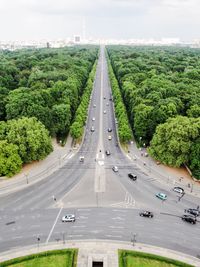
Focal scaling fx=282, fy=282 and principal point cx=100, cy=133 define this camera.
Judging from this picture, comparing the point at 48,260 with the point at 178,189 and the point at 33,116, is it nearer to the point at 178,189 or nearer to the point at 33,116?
the point at 178,189

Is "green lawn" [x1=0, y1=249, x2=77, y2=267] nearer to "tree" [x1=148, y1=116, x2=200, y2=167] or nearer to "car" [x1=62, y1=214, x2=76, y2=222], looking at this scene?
"car" [x1=62, y1=214, x2=76, y2=222]

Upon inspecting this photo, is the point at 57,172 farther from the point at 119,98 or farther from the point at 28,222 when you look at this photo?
the point at 119,98

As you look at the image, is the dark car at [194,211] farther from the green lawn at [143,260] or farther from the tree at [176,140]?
the tree at [176,140]

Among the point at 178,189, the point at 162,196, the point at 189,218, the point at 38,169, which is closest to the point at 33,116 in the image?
the point at 38,169

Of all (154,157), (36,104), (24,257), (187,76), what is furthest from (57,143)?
(187,76)

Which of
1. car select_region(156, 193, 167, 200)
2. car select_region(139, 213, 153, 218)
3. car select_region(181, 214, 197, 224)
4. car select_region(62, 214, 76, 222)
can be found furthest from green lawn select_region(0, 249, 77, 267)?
car select_region(156, 193, 167, 200)

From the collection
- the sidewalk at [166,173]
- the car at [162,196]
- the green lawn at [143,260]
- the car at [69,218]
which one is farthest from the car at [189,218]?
the car at [69,218]
